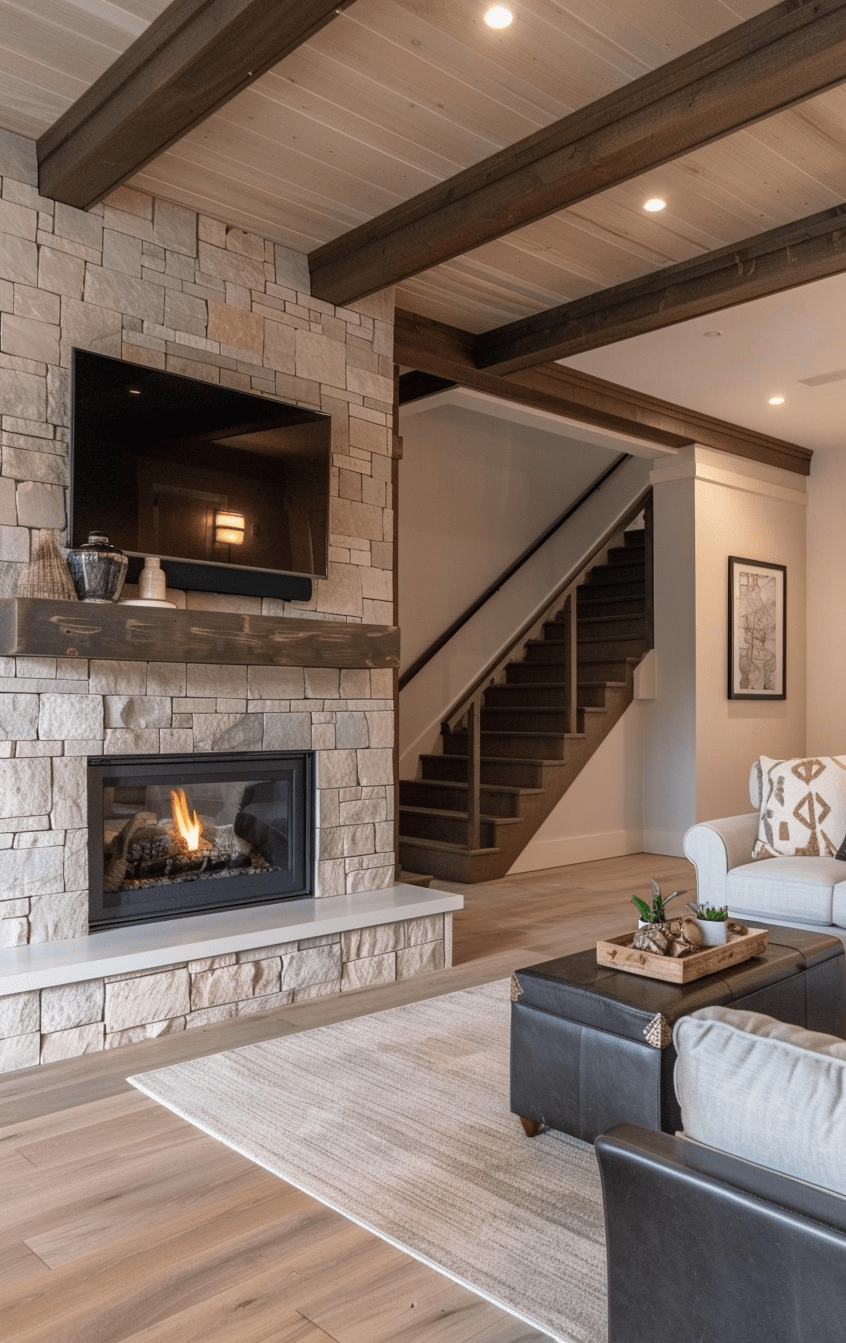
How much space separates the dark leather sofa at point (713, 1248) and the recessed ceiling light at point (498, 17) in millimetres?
2648

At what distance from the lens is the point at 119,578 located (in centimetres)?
328

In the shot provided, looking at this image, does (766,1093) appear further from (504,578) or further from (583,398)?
(504,578)

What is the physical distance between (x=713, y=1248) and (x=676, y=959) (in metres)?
1.25

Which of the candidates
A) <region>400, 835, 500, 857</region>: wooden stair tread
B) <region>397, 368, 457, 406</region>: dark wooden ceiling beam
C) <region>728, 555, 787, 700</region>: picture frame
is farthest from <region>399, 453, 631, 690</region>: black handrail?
<region>397, 368, 457, 406</region>: dark wooden ceiling beam

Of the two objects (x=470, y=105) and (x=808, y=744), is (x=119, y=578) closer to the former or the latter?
(x=470, y=105)

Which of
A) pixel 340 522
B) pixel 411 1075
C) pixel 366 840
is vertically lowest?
pixel 411 1075

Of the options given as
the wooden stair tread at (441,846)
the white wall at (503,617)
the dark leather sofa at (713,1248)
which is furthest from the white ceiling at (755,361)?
the dark leather sofa at (713,1248)

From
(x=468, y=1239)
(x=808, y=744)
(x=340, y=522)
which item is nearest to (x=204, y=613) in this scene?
(x=340, y=522)

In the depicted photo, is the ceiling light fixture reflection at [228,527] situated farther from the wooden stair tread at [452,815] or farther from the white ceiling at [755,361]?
the wooden stair tread at [452,815]

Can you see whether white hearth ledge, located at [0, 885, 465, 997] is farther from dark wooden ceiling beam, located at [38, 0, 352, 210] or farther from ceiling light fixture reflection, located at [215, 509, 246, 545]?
dark wooden ceiling beam, located at [38, 0, 352, 210]

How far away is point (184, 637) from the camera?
338 centimetres

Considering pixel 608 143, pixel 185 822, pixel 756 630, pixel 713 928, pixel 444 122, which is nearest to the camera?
pixel 713 928

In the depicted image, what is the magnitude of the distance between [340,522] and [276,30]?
1942 mm

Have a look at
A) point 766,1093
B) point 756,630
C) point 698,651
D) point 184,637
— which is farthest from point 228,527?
point 756,630
